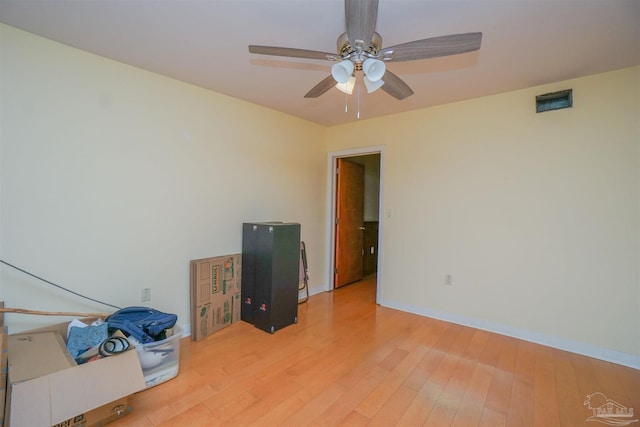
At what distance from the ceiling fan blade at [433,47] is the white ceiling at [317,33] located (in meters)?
0.31

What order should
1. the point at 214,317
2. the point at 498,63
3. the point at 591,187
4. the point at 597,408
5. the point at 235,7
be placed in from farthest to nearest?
the point at 214,317 → the point at 591,187 → the point at 498,63 → the point at 597,408 → the point at 235,7

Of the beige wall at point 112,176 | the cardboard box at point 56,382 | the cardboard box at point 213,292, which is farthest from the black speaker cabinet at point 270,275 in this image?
the cardboard box at point 56,382

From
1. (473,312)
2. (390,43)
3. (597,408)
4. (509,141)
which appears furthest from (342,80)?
(473,312)

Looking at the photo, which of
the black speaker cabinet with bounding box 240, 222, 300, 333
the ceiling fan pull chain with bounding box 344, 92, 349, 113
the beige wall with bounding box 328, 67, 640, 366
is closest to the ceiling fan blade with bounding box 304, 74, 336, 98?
the ceiling fan pull chain with bounding box 344, 92, 349, 113

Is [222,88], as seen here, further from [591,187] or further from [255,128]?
[591,187]

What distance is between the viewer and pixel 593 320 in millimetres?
2453

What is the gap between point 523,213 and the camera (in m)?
2.77

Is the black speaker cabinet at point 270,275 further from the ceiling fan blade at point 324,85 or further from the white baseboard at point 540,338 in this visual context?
the white baseboard at point 540,338

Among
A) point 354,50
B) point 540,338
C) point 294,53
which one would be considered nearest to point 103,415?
point 294,53

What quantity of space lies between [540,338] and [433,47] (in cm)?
283

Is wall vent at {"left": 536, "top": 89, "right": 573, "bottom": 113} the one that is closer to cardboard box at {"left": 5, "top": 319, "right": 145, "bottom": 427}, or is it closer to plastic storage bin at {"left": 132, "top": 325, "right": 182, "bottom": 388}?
plastic storage bin at {"left": 132, "top": 325, "right": 182, "bottom": 388}

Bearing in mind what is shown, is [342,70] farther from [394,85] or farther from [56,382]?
[56,382]

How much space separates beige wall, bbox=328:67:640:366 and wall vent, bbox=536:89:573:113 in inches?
2.9

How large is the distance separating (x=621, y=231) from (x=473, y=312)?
1.44 meters
